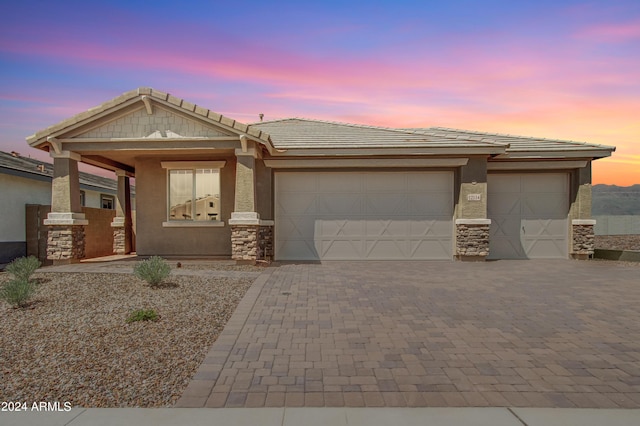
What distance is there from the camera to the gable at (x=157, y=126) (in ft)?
36.2

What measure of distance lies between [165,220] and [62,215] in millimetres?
2957

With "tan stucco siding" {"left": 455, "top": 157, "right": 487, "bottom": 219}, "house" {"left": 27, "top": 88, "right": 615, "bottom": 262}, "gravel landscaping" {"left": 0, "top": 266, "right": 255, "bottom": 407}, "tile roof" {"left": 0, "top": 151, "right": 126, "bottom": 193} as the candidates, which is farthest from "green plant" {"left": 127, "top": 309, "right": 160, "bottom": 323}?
"tile roof" {"left": 0, "top": 151, "right": 126, "bottom": 193}

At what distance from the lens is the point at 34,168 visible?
1579 cm

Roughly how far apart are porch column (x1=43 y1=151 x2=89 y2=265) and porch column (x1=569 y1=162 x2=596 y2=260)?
16.2 metres

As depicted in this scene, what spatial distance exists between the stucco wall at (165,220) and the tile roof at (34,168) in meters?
4.93

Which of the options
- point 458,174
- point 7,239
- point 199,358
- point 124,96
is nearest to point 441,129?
point 458,174

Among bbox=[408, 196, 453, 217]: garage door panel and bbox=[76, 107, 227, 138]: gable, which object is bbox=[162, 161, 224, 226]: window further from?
bbox=[408, 196, 453, 217]: garage door panel

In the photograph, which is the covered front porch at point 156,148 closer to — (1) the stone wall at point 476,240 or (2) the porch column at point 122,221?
(2) the porch column at point 122,221

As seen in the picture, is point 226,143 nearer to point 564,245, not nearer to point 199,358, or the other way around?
point 199,358

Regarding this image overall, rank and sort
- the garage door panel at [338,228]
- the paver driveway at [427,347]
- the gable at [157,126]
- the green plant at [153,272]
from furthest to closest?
the garage door panel at [338,228] → the gable at [157,126] → the green plant at [153,272] → the paver driveway at [427,347]

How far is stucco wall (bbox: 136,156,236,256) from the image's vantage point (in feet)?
42.5

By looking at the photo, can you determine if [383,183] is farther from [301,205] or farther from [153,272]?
[153,272]

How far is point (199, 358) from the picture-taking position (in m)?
4.48
